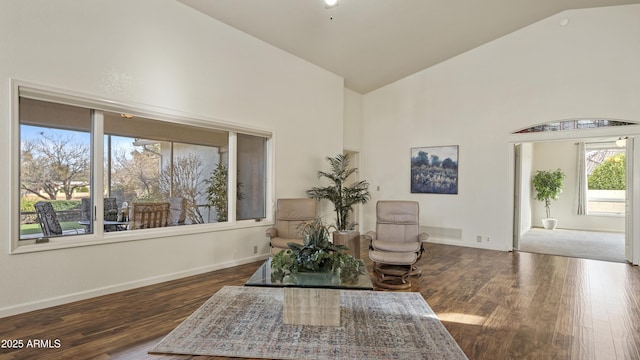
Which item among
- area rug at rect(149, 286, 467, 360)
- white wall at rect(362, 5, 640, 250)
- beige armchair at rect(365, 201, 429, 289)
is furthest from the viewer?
white wall at rect(362, 5, 640, 250)

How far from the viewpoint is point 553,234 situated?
28.4 feet

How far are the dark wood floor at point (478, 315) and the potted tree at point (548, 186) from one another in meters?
4.91

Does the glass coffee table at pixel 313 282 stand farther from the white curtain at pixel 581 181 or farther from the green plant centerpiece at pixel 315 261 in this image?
the white curtain at pixel 581 181

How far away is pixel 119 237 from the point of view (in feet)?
12.6

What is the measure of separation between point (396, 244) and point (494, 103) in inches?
162

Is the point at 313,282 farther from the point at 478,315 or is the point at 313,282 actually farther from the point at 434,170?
the point at 434,170

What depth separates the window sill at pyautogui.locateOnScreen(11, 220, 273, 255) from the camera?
326cm

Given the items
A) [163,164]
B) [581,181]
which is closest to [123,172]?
[163,164]

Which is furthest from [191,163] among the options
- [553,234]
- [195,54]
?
[553,234]

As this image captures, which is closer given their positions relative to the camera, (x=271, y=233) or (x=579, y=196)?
(x=271, y=233)

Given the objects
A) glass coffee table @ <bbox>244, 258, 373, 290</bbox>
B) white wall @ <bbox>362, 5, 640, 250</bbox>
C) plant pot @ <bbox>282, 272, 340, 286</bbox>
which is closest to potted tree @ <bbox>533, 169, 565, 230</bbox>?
white wall @ <bbox>362, 5, 640, 250</bbox>

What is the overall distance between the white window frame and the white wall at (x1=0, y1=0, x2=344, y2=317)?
5 centimetres

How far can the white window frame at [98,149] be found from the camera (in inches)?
124

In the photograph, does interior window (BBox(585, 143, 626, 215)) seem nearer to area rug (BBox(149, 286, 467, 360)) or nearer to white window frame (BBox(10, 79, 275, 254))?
area rug (BBox(149, 286, 467, 360))
